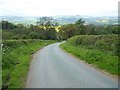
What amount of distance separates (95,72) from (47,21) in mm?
121817

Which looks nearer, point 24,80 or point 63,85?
point 63,85

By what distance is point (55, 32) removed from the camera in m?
132

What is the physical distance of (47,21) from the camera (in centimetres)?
13900

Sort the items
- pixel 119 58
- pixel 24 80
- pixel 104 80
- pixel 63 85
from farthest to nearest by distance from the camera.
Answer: pixel 119 58
pixel 24 80
pixel 104 80
pixel 63 85

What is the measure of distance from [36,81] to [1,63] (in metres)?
7.67

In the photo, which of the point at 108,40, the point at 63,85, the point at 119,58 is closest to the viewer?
the point at 63,85

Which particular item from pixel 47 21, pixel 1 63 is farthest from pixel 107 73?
pixel 47 21

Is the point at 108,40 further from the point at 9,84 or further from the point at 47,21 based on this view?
the point at 47,21

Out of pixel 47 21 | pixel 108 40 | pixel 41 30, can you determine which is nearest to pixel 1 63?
pixel 108 40

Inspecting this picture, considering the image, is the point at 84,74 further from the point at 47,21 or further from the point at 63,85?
the point at 47,21

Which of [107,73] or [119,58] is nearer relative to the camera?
[107,73]

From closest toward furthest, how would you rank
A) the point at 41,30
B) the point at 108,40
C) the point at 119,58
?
the point at 119,58, the point at 108,40, the point at 41,30

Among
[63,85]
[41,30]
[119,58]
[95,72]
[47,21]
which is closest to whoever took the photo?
[63,85]

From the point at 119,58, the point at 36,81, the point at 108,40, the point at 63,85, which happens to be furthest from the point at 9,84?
the point at 108,40
